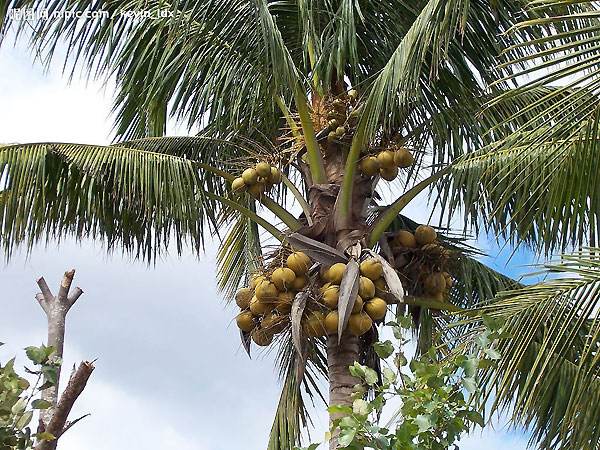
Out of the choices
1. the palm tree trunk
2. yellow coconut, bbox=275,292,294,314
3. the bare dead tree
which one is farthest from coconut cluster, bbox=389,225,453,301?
the bare dead tree

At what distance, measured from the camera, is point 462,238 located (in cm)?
790

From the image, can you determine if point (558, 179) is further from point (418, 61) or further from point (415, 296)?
point (415, 296)

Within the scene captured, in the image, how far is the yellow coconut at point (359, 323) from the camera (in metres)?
6.04

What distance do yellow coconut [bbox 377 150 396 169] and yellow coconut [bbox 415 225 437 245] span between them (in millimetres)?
487

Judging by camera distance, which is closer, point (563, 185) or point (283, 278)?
point (563, 185)

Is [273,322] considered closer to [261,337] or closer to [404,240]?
[261,337]

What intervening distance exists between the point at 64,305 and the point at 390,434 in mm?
1311

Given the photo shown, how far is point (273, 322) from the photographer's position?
6324mm

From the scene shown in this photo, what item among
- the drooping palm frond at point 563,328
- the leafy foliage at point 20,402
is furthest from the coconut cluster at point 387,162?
the leafy foliage at point 20,402

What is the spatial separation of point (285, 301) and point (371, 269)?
52cm

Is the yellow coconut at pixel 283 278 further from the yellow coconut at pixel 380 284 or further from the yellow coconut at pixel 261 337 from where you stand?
the yellow coconut at pixel 380 284

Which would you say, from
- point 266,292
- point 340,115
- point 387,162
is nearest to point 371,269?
point 266,292

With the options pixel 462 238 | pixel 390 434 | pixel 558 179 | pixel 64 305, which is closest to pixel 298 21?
pixel 462 238

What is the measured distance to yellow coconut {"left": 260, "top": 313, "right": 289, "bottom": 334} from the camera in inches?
249
